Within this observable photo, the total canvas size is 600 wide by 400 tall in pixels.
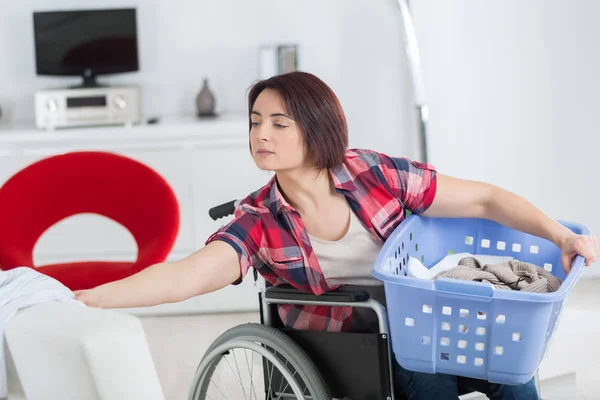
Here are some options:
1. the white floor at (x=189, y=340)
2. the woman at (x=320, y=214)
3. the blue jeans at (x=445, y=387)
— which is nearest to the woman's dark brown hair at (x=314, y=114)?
the woman at (x=320, y=214)

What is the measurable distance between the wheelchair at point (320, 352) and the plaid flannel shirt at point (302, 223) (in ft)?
0.15

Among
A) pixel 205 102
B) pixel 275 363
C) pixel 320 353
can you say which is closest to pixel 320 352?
pixel 320 353

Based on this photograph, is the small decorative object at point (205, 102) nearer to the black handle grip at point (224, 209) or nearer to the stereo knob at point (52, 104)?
the stereo knob at point (52, 104)

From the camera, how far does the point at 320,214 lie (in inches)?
82.6

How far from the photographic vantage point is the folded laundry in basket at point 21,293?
1.13 m

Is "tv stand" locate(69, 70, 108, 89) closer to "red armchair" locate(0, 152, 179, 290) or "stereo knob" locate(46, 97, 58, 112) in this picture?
"stereo knob" locate(46, 97, 58, 112)

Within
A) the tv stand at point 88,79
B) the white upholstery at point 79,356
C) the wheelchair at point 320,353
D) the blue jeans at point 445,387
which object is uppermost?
the tv stand at point 88,79

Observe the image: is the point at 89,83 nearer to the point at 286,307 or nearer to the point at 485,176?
the point at 485,176

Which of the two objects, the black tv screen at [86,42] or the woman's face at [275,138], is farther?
the black tv screen at [86,42]

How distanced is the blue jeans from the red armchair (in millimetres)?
1263

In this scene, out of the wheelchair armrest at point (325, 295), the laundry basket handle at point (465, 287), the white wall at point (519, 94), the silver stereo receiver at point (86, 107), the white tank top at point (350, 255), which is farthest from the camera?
the white wall at point (519, 94)

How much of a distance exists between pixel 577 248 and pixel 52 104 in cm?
296

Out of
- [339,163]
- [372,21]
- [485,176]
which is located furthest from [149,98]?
[339,163]

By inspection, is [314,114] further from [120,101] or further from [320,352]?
[120,101]
